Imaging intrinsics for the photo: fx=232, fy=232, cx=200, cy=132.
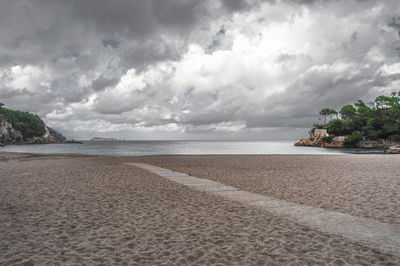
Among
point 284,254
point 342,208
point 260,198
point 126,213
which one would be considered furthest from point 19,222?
point 342,208

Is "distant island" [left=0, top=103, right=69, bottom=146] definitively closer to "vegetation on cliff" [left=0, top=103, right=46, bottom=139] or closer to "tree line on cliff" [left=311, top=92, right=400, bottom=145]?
"vegetation on cliff" [left=0, top=103, right=46, bottom=139]

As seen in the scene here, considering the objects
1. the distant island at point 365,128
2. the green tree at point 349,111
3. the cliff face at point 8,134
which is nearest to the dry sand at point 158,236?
the distant island at point 365,128

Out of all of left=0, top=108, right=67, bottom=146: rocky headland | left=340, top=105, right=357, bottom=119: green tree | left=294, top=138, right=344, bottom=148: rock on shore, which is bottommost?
left=294, top=138, right=344, bottom=148: rock on shore

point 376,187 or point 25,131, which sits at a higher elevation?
point 25,131

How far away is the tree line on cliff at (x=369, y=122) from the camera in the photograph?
9575cm

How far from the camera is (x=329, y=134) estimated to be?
113 metres

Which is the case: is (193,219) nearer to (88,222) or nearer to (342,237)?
(88,222)

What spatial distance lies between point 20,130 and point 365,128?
666ft

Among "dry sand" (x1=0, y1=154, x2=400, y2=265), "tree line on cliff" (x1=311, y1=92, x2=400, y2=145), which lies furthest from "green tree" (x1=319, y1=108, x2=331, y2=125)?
"dry sand" (x1=0, y1=154, x2=400, y2=265)

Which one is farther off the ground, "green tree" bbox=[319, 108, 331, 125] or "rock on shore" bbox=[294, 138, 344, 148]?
"green tree" bbox=[319, 108, 331, 125]

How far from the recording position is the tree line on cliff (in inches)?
3770

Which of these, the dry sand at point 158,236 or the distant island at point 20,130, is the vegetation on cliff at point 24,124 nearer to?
the distant island at point 20,130

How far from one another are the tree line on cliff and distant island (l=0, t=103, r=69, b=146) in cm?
17480

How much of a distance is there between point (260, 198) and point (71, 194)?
734cm
